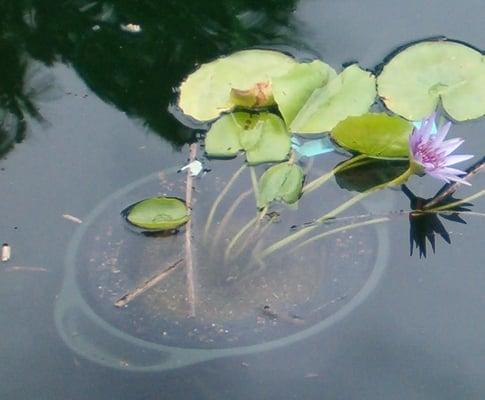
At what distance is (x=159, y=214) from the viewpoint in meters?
1.51

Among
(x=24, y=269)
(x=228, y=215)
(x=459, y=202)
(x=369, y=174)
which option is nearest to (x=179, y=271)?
(x=228, y=215)

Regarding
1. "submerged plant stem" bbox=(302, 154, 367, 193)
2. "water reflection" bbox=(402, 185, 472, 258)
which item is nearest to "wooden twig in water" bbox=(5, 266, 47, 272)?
"submerged plant stem" bbox=(302, 154, 367, 193)

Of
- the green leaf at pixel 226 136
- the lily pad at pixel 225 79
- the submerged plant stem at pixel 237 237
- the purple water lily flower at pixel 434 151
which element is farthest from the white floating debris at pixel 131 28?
the purple water lily flower at pixel 434 151

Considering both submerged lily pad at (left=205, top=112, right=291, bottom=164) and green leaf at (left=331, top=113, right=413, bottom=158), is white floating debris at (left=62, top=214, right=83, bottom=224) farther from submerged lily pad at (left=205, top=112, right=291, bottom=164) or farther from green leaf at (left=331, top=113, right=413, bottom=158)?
green leaf at (left=331, top=113, right=413, bottom=158)

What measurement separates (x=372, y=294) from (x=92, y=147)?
616 mm

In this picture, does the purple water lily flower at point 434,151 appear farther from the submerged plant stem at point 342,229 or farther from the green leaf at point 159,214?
the green leaf at point 159,214

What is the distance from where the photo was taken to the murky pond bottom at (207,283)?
4.54 ft

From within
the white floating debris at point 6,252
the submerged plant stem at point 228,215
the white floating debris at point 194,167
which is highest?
the white floating debris at point 194,167

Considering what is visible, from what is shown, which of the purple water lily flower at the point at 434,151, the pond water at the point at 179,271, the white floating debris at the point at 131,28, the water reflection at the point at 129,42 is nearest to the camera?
the pond water at the point at 179,271

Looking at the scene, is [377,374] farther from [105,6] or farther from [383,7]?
[105,6]

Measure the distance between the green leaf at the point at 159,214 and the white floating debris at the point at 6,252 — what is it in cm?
21

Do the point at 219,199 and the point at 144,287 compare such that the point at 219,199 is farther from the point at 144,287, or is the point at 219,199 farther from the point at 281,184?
the point at 144,287

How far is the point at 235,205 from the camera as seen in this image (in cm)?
155

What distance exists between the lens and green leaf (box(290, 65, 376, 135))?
159 centimetres
